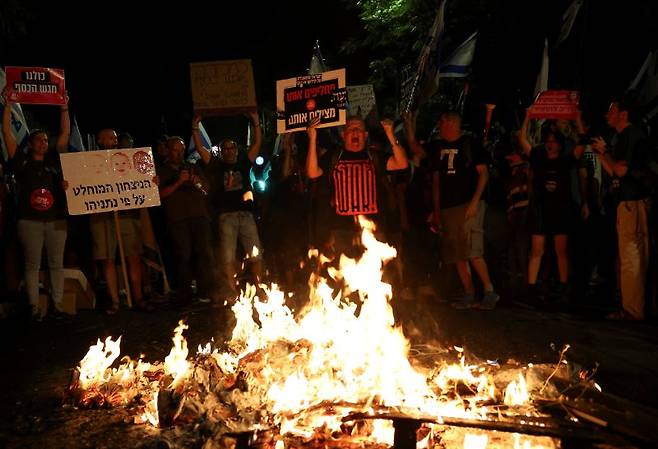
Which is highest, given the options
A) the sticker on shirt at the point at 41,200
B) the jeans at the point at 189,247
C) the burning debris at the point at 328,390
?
the sticker on shirt at the point at 41,200

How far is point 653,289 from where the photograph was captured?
6594mm

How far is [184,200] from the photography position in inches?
320

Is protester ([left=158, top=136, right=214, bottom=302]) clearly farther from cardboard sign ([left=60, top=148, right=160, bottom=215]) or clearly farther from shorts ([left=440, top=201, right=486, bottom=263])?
shorts ([left=440, top=201, right=486, bottom=263])

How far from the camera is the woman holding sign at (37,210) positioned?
745cm

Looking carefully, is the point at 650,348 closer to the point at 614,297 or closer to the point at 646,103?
the point at 614,297

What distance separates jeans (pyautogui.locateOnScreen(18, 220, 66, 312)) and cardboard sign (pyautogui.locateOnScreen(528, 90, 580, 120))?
651 cm

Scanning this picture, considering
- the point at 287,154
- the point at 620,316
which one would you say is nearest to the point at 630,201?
the point at 620,316

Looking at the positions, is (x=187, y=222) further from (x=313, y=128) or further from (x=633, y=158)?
(x=633, y=158)

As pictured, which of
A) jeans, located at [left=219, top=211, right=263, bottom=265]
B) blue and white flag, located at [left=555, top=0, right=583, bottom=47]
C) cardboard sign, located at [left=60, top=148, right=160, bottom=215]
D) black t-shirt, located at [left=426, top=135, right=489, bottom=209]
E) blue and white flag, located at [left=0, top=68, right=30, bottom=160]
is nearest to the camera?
black t-shirt, located at [left=426, top=135, right=489, bottom=209]

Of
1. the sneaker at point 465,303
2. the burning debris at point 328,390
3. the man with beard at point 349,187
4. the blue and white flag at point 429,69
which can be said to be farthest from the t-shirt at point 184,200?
the blue and white flag at point 429,69

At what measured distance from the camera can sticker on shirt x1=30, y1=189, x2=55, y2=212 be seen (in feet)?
24.6

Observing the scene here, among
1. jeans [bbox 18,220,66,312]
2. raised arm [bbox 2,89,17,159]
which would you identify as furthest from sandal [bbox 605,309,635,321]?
raised arm [bbox 2,89,17,159]

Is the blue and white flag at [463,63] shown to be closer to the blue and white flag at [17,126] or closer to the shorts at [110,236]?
the shorts at [110,236]

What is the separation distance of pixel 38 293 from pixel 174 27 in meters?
18.1
